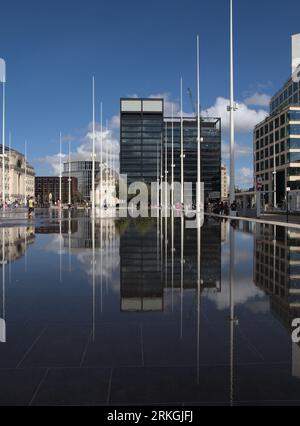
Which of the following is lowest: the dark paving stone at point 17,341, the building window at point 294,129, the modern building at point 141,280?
the dark paving stone at point 17,341

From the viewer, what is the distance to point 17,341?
4.50 meters

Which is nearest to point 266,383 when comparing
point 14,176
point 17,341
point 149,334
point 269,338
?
point 269,338

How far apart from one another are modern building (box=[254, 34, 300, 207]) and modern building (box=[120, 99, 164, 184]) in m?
50.9

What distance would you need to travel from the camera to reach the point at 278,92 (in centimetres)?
10669

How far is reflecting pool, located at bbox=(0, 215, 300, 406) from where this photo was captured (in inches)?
133

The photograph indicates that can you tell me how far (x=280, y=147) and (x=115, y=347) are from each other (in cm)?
9339

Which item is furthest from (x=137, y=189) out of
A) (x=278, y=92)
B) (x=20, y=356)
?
(x=20, y=356)

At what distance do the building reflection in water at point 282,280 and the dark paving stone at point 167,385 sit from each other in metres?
0.77

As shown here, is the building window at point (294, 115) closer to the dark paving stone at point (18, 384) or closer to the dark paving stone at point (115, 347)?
the dark paving stone at point (115, 347)

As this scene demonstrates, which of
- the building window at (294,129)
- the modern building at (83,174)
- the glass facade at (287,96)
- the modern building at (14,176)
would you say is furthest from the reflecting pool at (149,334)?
the modern building at (83,174)

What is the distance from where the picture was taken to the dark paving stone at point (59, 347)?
390cm

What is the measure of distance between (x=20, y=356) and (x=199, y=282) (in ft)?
13.2

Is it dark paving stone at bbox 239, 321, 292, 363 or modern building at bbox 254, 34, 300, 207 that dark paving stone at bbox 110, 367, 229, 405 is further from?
modern building at bbox 254, 34, 300, 207
